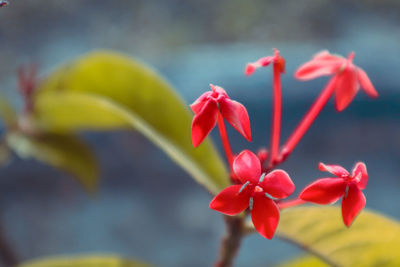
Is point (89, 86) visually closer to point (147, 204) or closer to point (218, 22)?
point (147, 204)

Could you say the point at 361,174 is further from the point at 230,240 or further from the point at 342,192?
the point at 230,240

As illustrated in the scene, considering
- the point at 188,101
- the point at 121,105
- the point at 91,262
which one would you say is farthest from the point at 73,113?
the point at 188,101

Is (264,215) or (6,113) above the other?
(6,113)

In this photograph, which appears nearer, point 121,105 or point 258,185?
point 258,185

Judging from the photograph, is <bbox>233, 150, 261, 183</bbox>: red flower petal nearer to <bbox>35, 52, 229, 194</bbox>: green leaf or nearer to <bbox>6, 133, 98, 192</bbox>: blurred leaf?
<bbox>35, 52, 229, 194</bbox>: green leaf

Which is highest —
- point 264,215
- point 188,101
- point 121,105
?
point 188,101

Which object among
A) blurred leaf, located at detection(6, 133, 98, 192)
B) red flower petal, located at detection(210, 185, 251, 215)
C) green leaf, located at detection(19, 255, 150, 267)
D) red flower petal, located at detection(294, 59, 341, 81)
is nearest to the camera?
red flower petal, located at detection(210, 185, 251, 215)

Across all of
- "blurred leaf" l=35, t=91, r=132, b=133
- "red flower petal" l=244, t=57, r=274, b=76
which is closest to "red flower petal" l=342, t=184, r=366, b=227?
"red flower petal" l=244, t=57, r=274, b=76

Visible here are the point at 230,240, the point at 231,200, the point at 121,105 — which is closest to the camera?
the point at 231,200

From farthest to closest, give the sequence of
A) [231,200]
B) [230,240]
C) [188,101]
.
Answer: [188,101], [230,240], [231,200]
